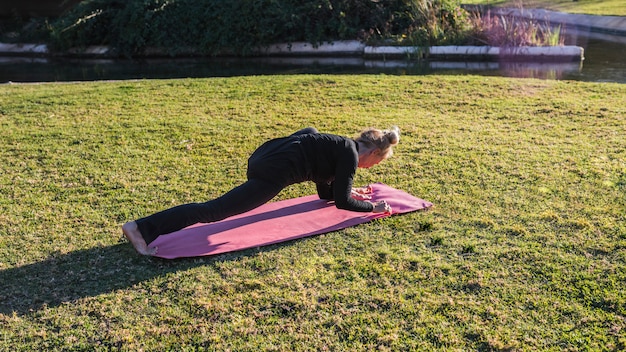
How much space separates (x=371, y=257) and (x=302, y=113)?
3.75 metres

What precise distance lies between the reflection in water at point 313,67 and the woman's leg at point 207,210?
24.4ft

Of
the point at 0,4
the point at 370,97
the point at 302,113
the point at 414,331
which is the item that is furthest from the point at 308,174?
the point at 0,4

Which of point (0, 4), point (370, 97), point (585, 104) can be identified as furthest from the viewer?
point (0, 4)

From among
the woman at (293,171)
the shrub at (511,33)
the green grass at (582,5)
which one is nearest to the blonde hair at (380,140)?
the woman at (293,171)

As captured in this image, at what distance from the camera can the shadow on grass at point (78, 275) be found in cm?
338

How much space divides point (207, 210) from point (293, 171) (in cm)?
64

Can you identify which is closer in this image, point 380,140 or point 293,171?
point 293,171

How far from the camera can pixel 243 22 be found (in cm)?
1415

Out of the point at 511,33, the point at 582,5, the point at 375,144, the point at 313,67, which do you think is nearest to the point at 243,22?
the point at 313,67

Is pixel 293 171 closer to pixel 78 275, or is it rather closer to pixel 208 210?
pixel 208 210

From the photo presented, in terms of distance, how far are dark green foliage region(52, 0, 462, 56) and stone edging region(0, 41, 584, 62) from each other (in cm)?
23

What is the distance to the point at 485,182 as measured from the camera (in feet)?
16.4

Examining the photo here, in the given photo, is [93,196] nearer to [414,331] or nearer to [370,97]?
[414,331]

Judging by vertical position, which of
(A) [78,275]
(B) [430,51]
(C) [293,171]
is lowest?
(A) [78,275]
